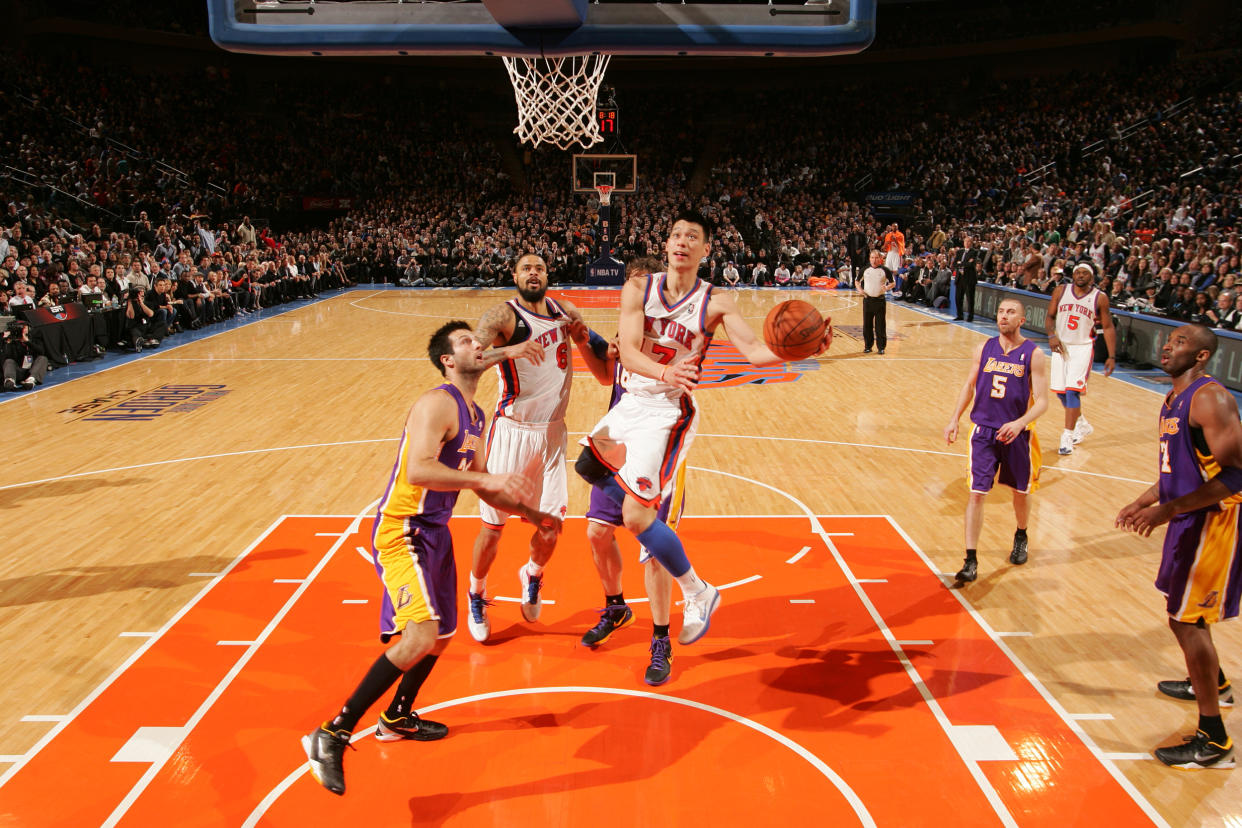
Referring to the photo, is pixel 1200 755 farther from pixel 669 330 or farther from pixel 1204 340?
pixel 669 330

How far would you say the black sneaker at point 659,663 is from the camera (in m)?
4.39

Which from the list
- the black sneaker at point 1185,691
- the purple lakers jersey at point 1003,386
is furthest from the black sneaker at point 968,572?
the black sneaker at point 1185,691

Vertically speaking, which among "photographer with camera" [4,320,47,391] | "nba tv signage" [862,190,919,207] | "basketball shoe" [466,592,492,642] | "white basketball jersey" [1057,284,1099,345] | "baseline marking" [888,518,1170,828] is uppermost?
"nba tv signage" [862,190,919,207]

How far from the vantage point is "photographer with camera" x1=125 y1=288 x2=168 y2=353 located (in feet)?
47.0

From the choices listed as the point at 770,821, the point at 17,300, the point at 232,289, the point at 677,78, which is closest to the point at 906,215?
the point at 677,78

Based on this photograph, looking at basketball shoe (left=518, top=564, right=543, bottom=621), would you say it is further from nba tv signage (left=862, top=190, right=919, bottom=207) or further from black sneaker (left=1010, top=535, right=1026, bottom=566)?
nba tv signage (left=862, top=190, right=919, bottom=207)

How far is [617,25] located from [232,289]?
1425 cm

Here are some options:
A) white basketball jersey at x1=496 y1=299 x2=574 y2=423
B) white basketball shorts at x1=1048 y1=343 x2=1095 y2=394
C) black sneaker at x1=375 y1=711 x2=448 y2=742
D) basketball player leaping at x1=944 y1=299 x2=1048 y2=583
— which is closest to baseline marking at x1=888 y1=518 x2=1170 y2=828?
basketball player leaping at x1=944 y1=299 x2=1048 y2=583

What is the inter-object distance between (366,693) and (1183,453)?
358 cm

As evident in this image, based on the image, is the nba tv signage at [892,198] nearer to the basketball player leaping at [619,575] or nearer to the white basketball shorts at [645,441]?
the basketball player leaping at [619,575]

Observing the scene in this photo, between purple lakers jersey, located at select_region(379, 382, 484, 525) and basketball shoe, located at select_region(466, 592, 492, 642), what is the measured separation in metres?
1.14

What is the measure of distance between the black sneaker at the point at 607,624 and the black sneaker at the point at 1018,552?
270 centimetres

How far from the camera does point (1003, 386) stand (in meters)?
5.68

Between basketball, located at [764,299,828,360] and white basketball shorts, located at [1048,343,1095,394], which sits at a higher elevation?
basketball, located at [764,299,828,360]
